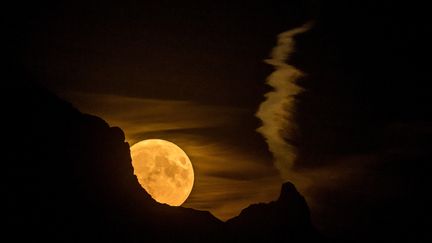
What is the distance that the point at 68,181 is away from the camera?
19078 millimetres

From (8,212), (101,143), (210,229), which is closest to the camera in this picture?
(8,212)

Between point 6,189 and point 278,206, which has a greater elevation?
point 278,206

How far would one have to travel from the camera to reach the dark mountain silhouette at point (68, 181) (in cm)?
1767

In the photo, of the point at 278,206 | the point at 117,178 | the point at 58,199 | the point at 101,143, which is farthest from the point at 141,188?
the point at 278,206

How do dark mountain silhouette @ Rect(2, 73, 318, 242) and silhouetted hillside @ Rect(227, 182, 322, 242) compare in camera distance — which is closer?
dark mountain silhouette @ Rect(2, 73, 318, 242)

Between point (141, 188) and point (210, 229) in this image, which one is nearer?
point (141, 188)

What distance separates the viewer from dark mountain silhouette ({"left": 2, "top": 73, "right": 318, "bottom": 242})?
17.7m

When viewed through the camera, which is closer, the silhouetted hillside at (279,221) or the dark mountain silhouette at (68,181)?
the dark mountain silhouette at (68,181)

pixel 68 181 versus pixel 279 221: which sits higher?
pixel 279 221

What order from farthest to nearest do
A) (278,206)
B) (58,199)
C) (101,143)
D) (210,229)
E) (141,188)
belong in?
(278,206) < (210,229) < (141,188) < (101,143) < (58,199)

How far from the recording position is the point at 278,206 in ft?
115

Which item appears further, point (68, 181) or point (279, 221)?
point (279, 221)

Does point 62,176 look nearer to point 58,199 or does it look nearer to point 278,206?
point 58,199

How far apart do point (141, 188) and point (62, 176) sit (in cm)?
479
